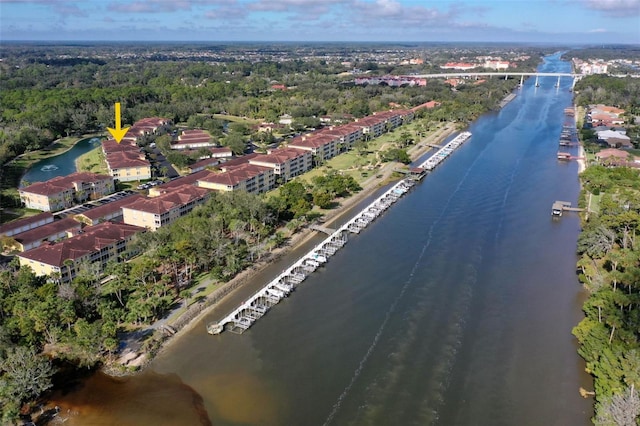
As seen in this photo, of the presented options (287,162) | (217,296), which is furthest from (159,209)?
(287,162)

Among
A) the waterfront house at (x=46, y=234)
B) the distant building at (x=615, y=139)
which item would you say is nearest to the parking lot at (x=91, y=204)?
the waterfront house at (x=46, y=234)

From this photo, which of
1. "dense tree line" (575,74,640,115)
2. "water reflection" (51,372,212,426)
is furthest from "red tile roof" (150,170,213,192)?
"dense tree line" (575,74,640,115)

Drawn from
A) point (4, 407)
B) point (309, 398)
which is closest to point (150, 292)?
point (4, 407)

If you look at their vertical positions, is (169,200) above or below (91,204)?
above

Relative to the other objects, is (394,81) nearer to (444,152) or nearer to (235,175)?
(444,152)

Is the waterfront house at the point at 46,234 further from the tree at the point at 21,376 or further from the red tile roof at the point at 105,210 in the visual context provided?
the tree at the point at 21,376

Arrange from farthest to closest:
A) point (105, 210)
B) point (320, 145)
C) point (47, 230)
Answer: point (320, 145) → point (105, 210) → point (47, 230)
